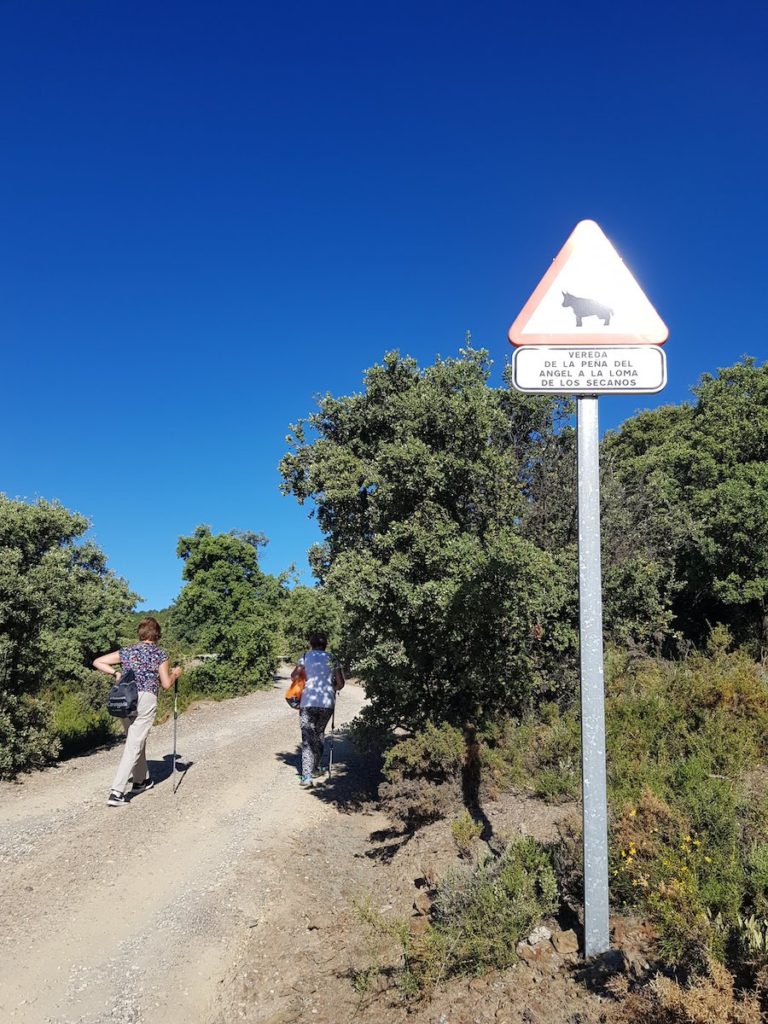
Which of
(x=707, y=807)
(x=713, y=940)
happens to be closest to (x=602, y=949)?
(x=713, y=940)

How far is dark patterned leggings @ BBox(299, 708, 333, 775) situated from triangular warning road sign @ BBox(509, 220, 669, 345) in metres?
6.31

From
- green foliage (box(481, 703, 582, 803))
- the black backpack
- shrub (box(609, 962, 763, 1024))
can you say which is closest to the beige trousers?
the black backpack

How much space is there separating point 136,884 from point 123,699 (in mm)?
2048

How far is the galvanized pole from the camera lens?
9.61 ft

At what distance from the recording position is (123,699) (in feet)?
22.1

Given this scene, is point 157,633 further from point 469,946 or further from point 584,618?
point 584,618

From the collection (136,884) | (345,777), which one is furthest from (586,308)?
(345,777)

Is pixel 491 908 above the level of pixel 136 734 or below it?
below

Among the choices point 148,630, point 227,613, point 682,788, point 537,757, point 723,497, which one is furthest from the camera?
point 227,613

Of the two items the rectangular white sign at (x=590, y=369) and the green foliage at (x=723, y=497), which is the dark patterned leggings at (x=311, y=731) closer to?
the rectangular white sign at (x=590, y=369)

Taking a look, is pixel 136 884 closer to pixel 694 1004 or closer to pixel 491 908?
pixel 491 908

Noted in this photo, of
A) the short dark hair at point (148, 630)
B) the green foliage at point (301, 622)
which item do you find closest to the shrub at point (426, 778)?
the short dark hair at point (148, 630)

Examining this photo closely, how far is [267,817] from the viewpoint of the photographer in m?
7.04

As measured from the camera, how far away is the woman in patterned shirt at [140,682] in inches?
273
